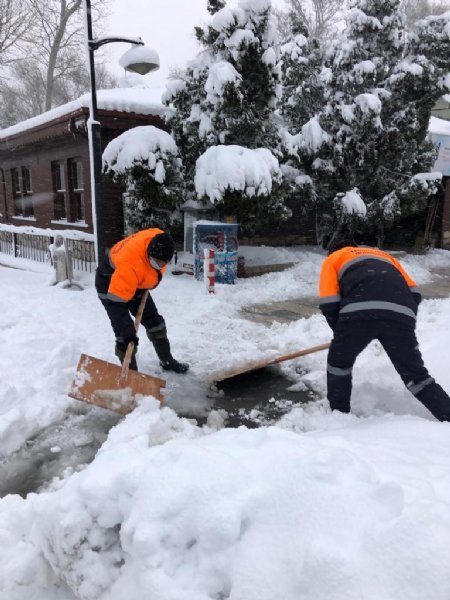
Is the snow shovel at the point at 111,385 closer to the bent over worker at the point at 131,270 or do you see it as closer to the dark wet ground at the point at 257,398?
the bent over worker at the point at 131,270

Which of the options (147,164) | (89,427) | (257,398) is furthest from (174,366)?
(147,164)

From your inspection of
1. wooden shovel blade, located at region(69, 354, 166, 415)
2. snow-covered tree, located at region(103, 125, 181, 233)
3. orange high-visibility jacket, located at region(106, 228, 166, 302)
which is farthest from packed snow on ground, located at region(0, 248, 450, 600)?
snow-covered tree, located at region(103, 125, 181, 233)

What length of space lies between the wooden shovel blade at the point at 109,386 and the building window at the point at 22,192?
1332 centimetres

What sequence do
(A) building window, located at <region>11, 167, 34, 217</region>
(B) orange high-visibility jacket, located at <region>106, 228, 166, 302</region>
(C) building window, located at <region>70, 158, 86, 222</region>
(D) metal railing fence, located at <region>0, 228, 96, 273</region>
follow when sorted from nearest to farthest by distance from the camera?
(B) orange high-visibility jacket, located at <region>106, 228, 166, 302</region> → (D) metal railing fence, located at <region>0, 228, 96, 273</region> → (C) building window, located at <region>70, 158, 86, 222</region> → (A) building window, located at <region>11, 167, 34, 217</region>

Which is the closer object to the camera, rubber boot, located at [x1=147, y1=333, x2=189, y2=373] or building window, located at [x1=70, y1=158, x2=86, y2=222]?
rubber boot, located at [x1=147, y1=333, x2=189, y2=373]

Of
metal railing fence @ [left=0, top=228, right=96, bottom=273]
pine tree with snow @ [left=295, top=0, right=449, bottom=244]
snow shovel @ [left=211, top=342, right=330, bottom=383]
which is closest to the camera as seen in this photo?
snow shovel @ [left=211, top=342, right=330, bottom=383]

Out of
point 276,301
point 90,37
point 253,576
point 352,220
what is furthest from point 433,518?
point 352,220

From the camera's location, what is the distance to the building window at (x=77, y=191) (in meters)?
12.8

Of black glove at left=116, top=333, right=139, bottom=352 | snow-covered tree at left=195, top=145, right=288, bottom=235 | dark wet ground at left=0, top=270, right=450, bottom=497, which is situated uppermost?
snow-covered tree at left=195, top=145, right=288, bottom=235

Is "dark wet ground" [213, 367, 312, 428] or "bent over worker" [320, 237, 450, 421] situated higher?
"bent over worker" [320, 237, 450, 421]

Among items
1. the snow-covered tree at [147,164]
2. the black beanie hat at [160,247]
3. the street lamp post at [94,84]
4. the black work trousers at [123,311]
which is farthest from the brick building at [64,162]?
the black beanie hat at [160,247]

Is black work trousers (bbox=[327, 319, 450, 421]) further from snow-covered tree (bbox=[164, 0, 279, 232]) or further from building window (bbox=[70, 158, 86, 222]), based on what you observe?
building window (bbox=[70, 158, 86, 222])

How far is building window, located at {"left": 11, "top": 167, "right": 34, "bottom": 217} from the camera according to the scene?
51.7 ft

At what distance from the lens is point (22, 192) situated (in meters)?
16.0
